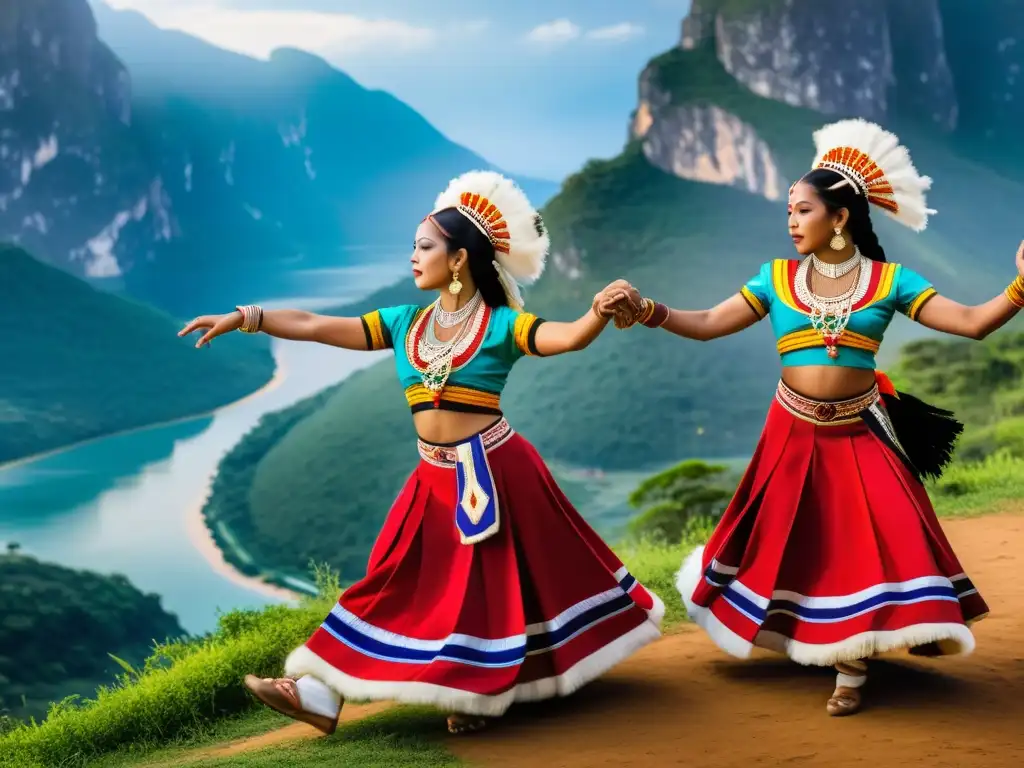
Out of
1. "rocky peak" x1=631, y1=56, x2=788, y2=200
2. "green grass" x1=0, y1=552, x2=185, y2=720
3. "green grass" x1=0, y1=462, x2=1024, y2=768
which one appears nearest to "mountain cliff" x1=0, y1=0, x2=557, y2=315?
"rocky peak" x1=631, y1=56, x2=788, y2=200

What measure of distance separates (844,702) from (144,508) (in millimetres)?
14006

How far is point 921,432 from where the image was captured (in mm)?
4266

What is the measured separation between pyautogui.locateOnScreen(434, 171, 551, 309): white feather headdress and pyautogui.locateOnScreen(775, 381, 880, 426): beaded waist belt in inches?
38.3

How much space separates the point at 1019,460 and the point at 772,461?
17.5 feet

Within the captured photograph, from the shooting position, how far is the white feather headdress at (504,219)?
13.6ft

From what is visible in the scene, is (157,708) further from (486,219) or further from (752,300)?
(752,300)

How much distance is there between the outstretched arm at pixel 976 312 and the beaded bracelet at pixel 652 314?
0.81 meters

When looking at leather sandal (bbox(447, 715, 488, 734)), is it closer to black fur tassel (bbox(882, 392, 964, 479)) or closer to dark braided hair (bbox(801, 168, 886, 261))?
black fur tassel (bbox(882, 392, 964, 479))

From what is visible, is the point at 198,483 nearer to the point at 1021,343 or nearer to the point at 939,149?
the point at 1021,343

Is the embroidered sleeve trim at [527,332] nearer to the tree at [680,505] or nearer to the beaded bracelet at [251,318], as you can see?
the beaded bracelet at [251,318]

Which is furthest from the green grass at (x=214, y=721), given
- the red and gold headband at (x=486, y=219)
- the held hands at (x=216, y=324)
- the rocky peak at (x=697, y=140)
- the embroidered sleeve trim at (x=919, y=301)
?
the rocky peak at (x=697, y=140)

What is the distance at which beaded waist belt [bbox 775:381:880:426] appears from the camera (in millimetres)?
4066

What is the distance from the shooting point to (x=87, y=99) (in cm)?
2094

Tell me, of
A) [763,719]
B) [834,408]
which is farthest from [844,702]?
[834,408]
